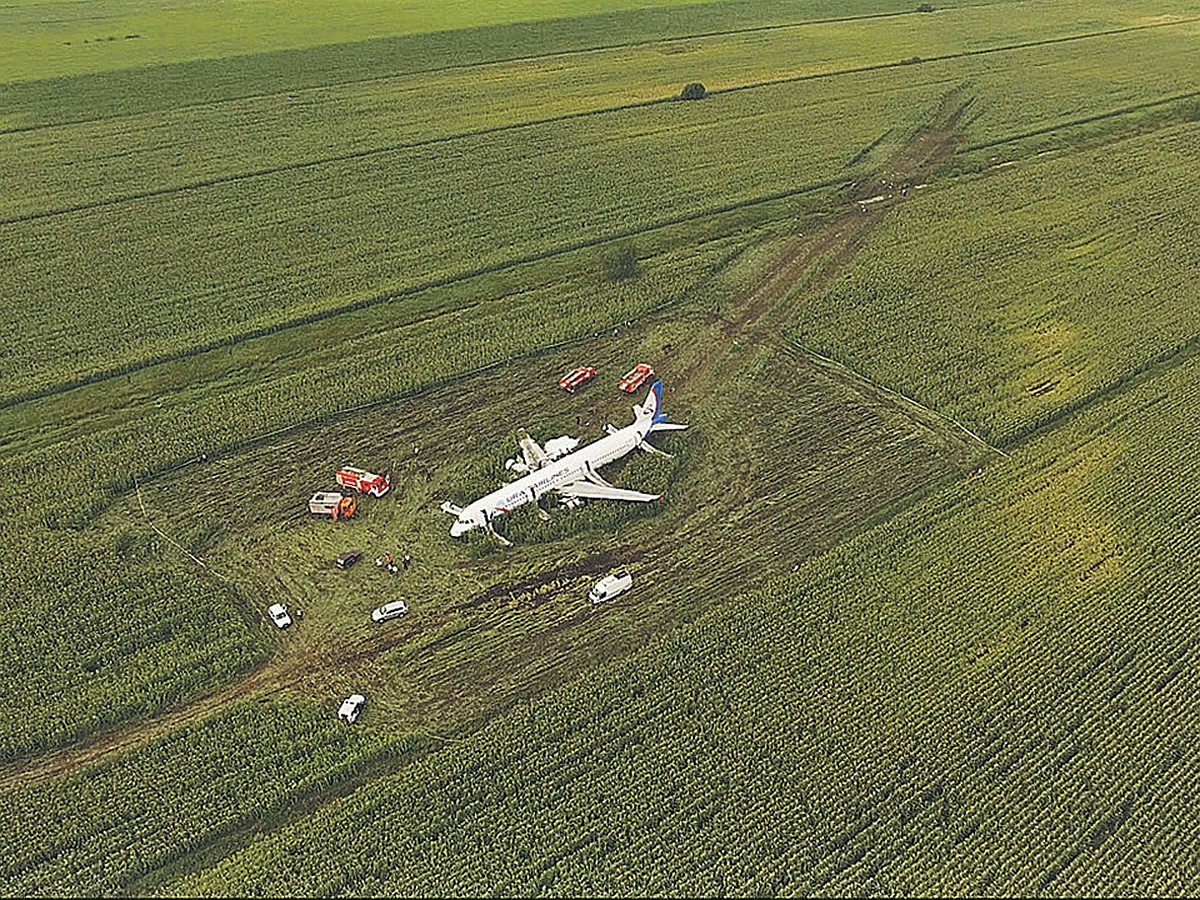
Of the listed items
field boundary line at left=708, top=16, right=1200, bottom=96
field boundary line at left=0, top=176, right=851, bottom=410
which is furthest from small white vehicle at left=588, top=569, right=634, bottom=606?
field boundary line at left=708, top=16, right=1200, bottom=96

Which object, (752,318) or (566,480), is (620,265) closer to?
(752,318)

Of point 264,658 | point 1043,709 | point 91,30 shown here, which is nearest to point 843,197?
point 1043,709

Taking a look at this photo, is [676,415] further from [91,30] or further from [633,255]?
[91,30]

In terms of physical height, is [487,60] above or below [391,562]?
above

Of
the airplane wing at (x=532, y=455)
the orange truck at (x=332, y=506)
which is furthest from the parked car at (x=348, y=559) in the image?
the airplane wing at (x=532, y=455)

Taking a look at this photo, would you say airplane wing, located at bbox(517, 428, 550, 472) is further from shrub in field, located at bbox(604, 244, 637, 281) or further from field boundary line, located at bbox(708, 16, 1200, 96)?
field boundary line, located at bbox(708, 16, 1200, 96)

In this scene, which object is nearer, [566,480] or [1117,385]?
[566,480]

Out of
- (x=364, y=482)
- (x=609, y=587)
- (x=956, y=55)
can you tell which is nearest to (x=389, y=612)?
(x=364, y=482)
